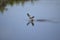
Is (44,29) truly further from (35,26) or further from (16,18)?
(16,18)

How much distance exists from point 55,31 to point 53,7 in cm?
28

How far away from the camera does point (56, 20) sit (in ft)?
4.40

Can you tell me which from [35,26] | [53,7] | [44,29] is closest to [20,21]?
[35,26]

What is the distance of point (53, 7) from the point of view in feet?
4.40

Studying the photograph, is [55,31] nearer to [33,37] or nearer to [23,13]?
[33,37]

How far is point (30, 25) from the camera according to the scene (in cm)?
137

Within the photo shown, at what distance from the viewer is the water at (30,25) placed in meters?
1.35

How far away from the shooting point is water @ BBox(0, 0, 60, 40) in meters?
1.35

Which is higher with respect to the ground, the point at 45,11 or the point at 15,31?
the point at 45,11

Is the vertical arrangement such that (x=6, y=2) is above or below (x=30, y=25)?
above

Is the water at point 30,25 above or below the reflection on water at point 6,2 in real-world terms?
below

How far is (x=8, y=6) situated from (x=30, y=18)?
290mm

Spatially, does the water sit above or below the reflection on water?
below

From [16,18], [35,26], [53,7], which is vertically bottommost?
[35,26]
